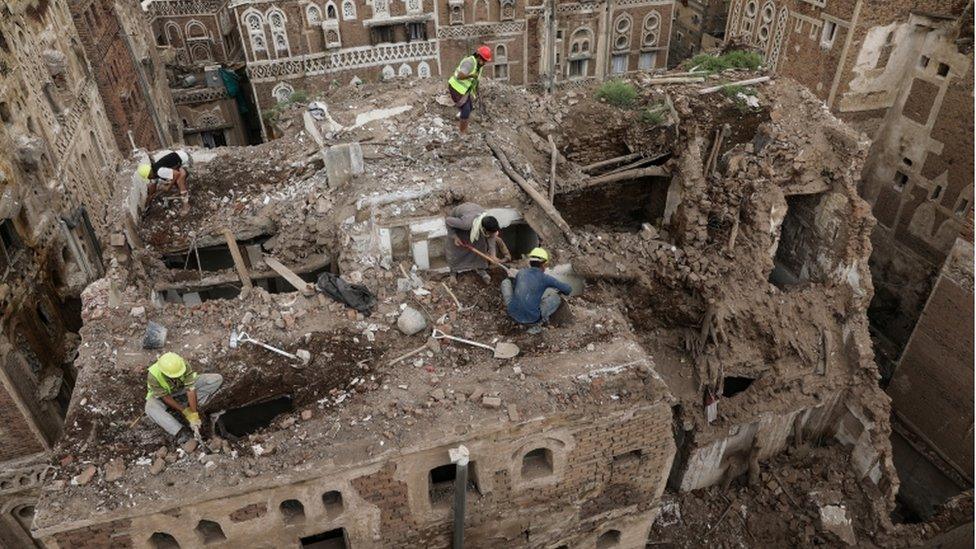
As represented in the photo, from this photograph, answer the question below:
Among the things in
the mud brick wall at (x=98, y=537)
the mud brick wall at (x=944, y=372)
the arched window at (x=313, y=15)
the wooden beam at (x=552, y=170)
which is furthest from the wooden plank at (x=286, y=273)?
the arched window at (x=313, y=15)

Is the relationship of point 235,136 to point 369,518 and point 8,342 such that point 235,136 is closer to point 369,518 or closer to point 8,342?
point 8,342

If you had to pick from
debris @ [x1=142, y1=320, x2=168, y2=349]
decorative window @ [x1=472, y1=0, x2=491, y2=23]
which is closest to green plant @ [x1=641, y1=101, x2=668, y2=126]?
debris @ [x1=142, y1=320, x2=168, y2=349]

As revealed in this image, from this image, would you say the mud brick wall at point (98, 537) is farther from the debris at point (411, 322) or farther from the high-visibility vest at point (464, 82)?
the high-visibility vest at point (464, 82)

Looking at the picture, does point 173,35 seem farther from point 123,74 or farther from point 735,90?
point 735,90

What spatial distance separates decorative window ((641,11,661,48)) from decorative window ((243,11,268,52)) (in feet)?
58.6

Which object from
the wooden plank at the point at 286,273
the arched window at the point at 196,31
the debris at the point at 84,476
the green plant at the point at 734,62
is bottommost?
the arched window at the point at 196,31

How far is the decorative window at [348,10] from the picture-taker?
26.4 meters

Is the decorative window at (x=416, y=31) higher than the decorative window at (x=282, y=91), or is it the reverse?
the decorative window at (x=416, y=31)

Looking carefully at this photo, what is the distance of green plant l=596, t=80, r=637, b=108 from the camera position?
1584 cm

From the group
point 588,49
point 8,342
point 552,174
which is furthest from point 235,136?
point 552,174

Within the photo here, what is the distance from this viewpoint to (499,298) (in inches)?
412

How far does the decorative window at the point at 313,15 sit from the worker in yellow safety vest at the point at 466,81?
50.4 feet

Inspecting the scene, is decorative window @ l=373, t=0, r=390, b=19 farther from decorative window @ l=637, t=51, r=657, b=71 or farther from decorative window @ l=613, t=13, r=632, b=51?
decorative window @ l=637, t=51, r=657, b=71

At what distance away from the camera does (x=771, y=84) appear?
1580cm
